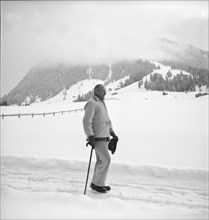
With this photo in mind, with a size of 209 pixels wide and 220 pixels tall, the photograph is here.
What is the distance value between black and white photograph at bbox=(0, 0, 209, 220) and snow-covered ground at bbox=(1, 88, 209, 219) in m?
0.01

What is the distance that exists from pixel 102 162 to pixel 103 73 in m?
1.20

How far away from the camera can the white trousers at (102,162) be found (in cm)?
195

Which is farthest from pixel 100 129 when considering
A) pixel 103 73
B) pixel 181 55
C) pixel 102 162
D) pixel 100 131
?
pixel 181 55

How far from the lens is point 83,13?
2.50 metres

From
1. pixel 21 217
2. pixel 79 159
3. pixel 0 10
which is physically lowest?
pixel 21 217

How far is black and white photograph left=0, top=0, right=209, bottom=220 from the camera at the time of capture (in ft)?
6.39

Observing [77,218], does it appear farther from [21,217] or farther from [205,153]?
[205,153]

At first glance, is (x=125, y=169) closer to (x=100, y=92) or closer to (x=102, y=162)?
(x=102, y=162)

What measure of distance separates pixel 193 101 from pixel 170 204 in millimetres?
1308

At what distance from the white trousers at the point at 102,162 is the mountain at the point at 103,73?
939mm

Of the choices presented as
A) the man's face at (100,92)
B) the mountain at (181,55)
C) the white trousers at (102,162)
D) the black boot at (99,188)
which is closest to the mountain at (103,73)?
the mountain at (181,55)

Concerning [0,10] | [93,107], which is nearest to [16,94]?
[0,10]

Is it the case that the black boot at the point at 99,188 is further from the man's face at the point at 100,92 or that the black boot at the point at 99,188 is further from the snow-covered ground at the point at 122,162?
the man's face at the point at 100,92

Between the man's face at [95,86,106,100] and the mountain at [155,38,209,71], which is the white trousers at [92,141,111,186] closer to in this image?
the man's face at [95,86,106,100]
